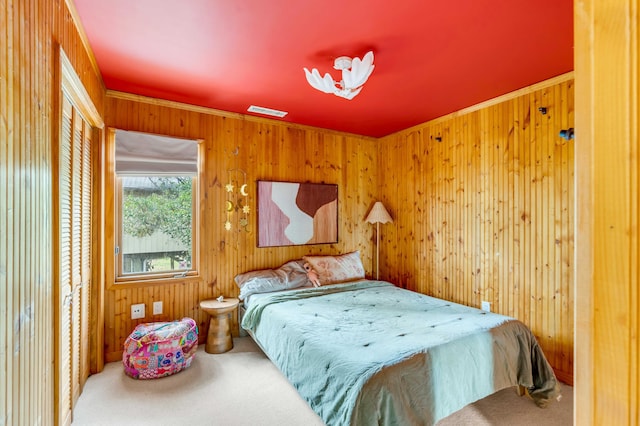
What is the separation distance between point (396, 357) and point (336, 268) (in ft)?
6.35

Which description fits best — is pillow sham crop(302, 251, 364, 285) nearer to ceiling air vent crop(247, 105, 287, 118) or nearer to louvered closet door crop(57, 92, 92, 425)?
ceiling air vent crop(247, 105, 287, 118)

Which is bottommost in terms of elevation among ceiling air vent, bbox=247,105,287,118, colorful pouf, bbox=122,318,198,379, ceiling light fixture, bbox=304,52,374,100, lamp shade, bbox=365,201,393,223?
colorful pouf, bbox=122,318,198,379

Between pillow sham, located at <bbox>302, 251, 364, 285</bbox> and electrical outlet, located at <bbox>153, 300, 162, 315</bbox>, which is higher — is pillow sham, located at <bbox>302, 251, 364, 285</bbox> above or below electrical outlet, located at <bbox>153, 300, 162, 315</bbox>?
above

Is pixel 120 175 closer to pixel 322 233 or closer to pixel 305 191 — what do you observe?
pixel 305 191

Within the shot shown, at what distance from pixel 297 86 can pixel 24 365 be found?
7.97ft

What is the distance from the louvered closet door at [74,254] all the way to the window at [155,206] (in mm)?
376

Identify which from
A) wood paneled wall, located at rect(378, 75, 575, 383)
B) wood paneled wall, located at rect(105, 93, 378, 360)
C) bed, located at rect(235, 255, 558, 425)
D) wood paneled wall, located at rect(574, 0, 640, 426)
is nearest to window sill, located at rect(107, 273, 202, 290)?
wood paneled wall, located at rect(105, 93, 378, 360)

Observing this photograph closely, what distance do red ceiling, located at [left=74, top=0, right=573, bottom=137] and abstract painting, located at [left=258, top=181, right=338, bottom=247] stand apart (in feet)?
3.44

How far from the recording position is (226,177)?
3.35 m

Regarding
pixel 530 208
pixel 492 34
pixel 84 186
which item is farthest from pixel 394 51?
pixel 84 186

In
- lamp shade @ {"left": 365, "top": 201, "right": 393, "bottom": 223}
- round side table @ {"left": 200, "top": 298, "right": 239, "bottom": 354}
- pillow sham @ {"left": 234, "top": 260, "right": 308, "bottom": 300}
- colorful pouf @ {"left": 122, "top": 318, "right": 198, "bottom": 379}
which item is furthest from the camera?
lamp shade @ {"left": 365, "top": 201, "right": 393, "bottom": 223}

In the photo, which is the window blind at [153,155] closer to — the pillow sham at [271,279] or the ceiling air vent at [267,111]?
the ceiling air vent at [267,111]

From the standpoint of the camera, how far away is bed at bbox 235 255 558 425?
1.57 metres

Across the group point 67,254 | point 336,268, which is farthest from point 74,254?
point 336,268
